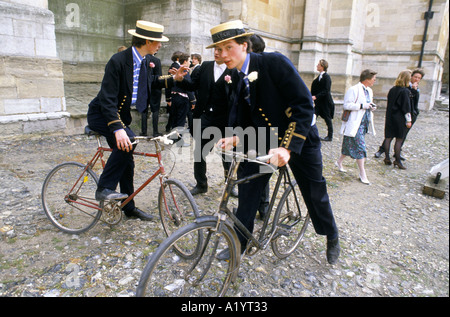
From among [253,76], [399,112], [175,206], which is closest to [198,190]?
[175,206]

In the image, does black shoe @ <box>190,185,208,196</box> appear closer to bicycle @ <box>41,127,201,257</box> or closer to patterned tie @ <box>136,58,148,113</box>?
bicycle @ <box>41,127,201,257</box>

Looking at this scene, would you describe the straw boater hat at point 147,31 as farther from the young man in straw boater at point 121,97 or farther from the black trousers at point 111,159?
the black trousers at point 111,159

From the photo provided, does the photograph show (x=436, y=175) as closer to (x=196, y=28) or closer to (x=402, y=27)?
(x=196, y=28)

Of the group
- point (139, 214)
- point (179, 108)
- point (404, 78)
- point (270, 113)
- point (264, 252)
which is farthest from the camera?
point (179, 108)

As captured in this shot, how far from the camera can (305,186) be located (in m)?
3.02

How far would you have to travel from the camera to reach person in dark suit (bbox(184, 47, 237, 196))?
4.14 meters

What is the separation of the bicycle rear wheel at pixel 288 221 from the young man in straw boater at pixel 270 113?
0.24m

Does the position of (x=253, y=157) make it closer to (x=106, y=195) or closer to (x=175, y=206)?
(x=175, y=206)

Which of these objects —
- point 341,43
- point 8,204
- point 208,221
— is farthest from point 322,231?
point 341,43

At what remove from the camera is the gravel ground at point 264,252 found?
111 inches

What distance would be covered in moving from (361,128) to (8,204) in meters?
5.67

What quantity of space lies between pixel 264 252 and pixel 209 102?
2.08 m

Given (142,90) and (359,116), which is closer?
(142,90)

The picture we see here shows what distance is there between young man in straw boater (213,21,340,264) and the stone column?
539cm
